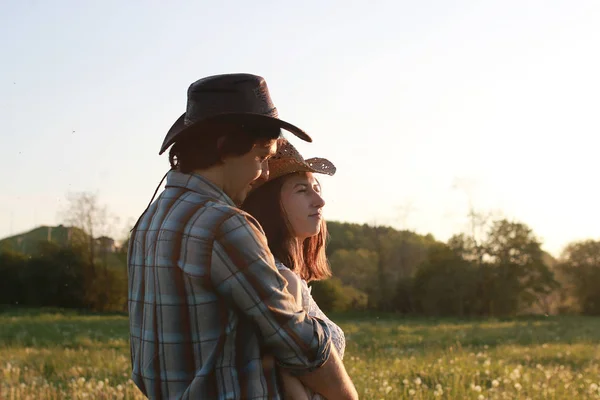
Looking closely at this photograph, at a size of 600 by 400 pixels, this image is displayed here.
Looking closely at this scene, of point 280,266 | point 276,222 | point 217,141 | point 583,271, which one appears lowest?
point 280,266

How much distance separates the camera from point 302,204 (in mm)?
3424

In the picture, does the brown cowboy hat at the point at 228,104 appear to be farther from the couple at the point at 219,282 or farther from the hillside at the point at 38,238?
the hillside at the point at 38,238

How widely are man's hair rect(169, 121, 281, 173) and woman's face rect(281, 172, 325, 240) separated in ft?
2.60

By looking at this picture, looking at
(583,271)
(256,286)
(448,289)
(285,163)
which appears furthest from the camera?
(583,271)

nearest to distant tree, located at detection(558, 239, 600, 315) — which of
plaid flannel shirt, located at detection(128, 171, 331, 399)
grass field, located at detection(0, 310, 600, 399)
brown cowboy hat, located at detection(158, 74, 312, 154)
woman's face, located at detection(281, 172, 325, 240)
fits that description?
grass field, located at detection(0, 310, 600, 399)

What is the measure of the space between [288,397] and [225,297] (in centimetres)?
44

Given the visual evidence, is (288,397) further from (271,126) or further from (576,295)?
(576,295)

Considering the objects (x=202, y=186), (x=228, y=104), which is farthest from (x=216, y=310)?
(x=228, y=104)

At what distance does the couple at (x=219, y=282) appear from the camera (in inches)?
94.3

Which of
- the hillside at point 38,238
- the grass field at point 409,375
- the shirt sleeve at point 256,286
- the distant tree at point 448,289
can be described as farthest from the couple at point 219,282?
the distant tree at point 448,289

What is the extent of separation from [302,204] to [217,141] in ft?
2.88

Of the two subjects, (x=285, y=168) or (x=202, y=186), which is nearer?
(x=202, y=186)

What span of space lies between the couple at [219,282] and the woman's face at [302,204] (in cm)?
56

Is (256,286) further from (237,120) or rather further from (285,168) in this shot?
(285,168)
